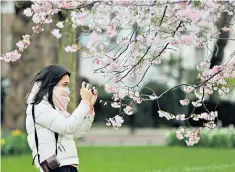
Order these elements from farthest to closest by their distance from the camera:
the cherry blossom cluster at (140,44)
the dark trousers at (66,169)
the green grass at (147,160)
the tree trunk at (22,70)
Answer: the tree trunk at (22,70) < the green grass at (147,160) < the cherry blossom cluster at (140,44) < the dark trousers at (66,169)

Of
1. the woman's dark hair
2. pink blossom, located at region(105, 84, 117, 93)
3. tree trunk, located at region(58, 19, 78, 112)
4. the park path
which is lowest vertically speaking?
the park path

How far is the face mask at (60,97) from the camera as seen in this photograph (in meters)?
5.12

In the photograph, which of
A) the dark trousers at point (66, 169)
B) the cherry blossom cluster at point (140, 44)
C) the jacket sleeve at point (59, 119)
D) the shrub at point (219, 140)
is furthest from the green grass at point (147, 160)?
the jacket sleeve at point (59, 119)

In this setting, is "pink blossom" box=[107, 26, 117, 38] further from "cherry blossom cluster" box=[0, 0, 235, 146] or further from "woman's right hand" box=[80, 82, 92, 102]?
"woman's right hand" box=[80, 82, 92, 102]

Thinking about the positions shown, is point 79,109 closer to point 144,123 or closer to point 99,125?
point 144,123

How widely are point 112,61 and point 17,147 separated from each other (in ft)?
40.5

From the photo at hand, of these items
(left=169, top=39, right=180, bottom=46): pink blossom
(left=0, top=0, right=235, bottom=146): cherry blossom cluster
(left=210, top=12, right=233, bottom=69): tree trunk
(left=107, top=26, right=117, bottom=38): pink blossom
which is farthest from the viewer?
(left=210, top=12, right=233, bottom=69): tree trunk

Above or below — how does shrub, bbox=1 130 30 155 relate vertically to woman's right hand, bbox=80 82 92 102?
below

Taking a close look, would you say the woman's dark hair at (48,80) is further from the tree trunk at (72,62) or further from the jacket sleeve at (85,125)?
the tree trunk at (72,62)

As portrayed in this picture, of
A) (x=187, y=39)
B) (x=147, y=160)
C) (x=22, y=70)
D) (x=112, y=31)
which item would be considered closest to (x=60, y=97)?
(x=187, y=39)

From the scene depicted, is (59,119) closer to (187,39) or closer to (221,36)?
(187,39)

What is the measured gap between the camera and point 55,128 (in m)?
4.95

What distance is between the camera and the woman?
495cm

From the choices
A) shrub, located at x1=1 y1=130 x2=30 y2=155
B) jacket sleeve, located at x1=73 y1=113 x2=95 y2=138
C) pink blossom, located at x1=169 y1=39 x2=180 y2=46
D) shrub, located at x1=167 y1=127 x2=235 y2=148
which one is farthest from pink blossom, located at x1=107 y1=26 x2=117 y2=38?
shrub, located at x1=167 y1=127 x2=235 y2=148
